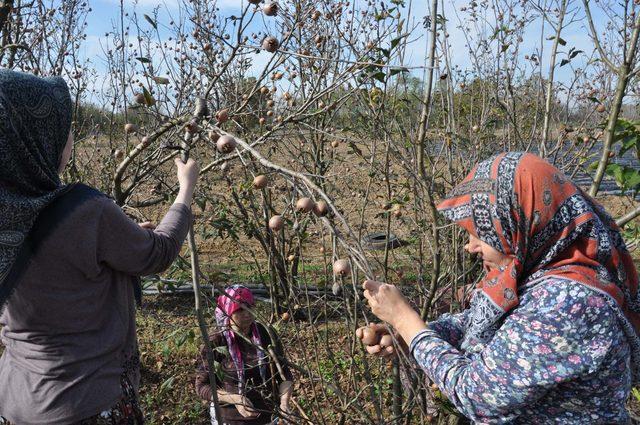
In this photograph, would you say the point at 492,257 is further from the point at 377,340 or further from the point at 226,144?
the point at 226,144

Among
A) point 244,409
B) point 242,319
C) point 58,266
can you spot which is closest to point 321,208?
point 58,266

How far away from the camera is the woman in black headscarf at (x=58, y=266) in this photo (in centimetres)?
135

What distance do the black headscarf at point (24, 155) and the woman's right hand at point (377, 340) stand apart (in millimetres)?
856

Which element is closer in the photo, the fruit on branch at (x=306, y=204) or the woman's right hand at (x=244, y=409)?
the fruit on branch at (x=306, y=204)

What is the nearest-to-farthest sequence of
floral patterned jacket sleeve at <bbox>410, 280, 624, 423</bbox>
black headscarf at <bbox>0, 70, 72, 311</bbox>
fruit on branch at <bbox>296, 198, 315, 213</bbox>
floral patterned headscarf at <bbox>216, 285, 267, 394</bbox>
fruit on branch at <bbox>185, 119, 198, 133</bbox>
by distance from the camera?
floral patterned jacket sleeve at <bbox>410, 280, 624, 423</bbox> → black headscarf at <bbox>0, 70, 72, 311</bbox> → fruit on branch at <bbox>296, 198, 315, 213</bbox> → fruit on branch at <bbox>185, 119, 198, 133</bbox> → floral patterned headscarf at <bbox>216, 285, 267, 394</bbox>

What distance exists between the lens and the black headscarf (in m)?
1.31

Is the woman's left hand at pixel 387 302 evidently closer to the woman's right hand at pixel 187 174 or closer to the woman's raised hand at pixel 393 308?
the woman's raised hand at pixel 393 308

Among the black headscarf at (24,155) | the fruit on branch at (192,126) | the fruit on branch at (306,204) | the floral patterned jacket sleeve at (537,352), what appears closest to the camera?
the floral patterned jacket sleeve at (537,352)

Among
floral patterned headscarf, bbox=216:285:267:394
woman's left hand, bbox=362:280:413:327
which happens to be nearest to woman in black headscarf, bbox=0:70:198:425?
woman's left hand, bbox=362:280:413:327

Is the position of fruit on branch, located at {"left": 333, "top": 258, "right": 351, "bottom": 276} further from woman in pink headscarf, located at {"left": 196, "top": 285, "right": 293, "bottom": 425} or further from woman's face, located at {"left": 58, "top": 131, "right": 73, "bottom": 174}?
woman in pink headscarf, located at {"left": 196, "top": 285, "right": 293, "bottom": 425}

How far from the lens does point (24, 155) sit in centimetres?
133

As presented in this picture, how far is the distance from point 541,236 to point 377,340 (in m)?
0.58

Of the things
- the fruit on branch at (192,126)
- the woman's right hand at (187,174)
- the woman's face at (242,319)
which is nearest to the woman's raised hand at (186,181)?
the woman's right hand at (187,174)

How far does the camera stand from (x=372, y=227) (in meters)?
8.52
